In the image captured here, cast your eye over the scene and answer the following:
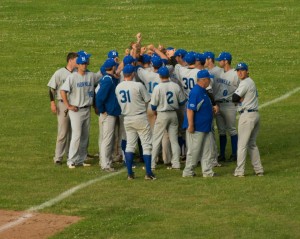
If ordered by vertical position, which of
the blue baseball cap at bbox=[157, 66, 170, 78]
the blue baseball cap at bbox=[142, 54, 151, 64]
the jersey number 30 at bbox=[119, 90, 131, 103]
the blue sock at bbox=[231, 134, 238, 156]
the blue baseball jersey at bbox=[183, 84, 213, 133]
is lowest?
the blue sock at bbox=[231, 134, 238, 156]

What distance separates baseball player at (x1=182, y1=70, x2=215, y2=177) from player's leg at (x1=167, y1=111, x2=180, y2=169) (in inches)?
23.1

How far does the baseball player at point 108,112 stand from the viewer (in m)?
19.0

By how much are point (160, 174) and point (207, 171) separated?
0.93 metres

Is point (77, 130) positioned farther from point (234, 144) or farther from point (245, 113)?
point (245, 113)

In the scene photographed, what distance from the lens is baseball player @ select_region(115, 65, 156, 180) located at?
59.9ft

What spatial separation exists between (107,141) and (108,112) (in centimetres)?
50

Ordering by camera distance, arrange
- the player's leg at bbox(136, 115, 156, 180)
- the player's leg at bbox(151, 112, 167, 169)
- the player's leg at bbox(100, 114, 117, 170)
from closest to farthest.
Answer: the player's leg at bbox(136, 115, 156, 180) → the player's leg at bbox(151, 112, 167, 169) → the player's leg at bbox(100, 114, 117, 170)

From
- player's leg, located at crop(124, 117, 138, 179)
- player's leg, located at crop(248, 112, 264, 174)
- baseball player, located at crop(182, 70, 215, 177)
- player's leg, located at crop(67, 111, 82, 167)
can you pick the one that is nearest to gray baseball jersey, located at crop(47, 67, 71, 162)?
player's leg, located at crop(67, 111, 82, 167)

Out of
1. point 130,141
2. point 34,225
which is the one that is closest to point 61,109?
point 130,141

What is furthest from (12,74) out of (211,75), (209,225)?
(209,225)

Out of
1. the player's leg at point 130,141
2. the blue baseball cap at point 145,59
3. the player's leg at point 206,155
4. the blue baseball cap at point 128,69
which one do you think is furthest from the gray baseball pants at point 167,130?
the blue baseball cap at point 145,59

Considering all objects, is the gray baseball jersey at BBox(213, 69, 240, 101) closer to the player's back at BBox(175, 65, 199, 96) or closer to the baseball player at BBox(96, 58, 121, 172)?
the player's back at BBox(175, 65, 199, 96)

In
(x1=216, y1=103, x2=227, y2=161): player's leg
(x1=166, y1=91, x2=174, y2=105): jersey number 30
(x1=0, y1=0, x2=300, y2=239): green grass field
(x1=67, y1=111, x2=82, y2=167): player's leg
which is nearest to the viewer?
(x1=0, y1=0, x2=300, y2=239): green grass field

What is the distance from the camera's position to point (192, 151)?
18312 mm
